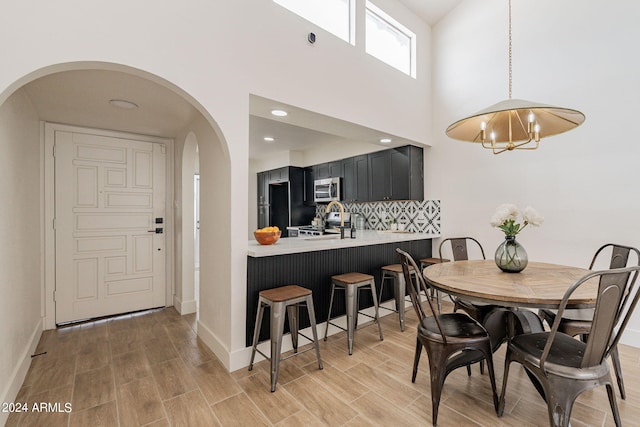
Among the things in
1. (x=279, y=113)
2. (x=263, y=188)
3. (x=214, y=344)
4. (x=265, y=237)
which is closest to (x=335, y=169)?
(x=263, y=188)

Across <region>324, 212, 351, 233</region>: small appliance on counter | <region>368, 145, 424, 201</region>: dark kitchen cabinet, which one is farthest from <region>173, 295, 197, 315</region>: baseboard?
<region>368, 145, 424, 201</region>: dark kitchen cabinet

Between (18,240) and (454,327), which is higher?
(18,240)

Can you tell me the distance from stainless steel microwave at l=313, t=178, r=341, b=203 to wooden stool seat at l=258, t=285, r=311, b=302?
3199 mm

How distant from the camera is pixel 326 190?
5.67 metres

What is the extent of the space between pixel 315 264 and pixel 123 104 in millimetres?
2473

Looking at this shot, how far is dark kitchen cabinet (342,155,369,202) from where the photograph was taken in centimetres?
495

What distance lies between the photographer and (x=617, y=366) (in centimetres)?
199

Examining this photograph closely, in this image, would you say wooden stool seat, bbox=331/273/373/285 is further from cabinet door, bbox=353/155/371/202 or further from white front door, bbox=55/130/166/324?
white front door, bbox=55/130/166/324

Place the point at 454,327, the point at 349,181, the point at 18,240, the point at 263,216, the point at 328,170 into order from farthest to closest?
the point at 263,216
the point at 328,170
the point at 349,181
the point at 18,240
the point at 454,327

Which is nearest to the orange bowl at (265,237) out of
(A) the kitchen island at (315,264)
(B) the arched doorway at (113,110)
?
(A) the kitchen island at (315,264)

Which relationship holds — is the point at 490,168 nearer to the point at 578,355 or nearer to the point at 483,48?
the point at 483,48

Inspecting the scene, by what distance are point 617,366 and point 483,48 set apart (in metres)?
3.75

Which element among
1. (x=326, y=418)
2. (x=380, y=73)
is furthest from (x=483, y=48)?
(x=326, y=418)

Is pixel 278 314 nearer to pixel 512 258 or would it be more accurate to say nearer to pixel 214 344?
pixel 214 344
